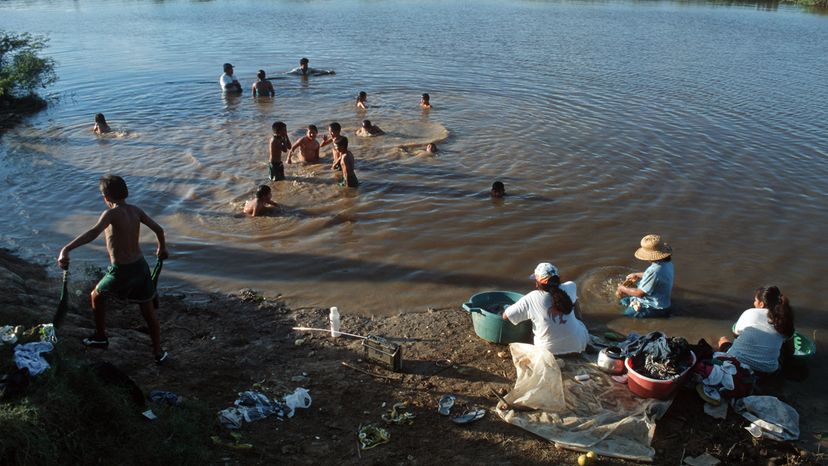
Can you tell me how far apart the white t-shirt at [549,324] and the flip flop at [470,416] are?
3.56 ft

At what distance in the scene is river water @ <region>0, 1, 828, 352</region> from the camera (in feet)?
29.0

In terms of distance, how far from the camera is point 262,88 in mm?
18703

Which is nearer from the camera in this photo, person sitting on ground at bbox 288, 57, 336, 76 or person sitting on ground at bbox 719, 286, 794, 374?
person sitting on ground at bbox 719, 286, 794, 374

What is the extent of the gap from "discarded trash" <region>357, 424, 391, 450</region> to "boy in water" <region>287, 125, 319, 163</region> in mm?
8671

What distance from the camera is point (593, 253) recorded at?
30.8ft

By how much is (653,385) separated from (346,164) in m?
7.47

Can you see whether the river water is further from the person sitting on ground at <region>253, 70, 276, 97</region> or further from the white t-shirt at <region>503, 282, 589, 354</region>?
the white t-shirt at <region>503, 282, 589, 354</region>

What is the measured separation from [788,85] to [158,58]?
23544 millimetres

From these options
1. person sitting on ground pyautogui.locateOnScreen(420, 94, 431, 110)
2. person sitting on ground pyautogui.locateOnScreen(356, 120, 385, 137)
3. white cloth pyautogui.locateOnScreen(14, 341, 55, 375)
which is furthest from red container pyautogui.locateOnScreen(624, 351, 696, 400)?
person sitting on ground pyautogui.locateOnScreen(420, 94, 431, 110)

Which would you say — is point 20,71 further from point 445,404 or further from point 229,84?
point 445,404

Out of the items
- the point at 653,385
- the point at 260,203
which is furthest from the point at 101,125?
the point at 653,385

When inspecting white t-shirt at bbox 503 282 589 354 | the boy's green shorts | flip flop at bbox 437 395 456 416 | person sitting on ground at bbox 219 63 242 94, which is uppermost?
person sitting on ground at bbox 219 63 242 94

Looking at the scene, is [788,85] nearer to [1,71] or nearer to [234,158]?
[234,158]

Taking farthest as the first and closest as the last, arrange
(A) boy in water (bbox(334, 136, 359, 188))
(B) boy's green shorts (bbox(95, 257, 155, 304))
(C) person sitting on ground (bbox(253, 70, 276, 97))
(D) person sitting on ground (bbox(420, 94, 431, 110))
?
(C) person sitting on ground (bbox(253, 70, 276, 97))
(D) person sitting on ground (bbox(420, 94, 431, 110))
(A) boy in water (bbox(334, 136, 359, 188))
(B) boy's green shorts (bbox(95, 257, 155, 304))
